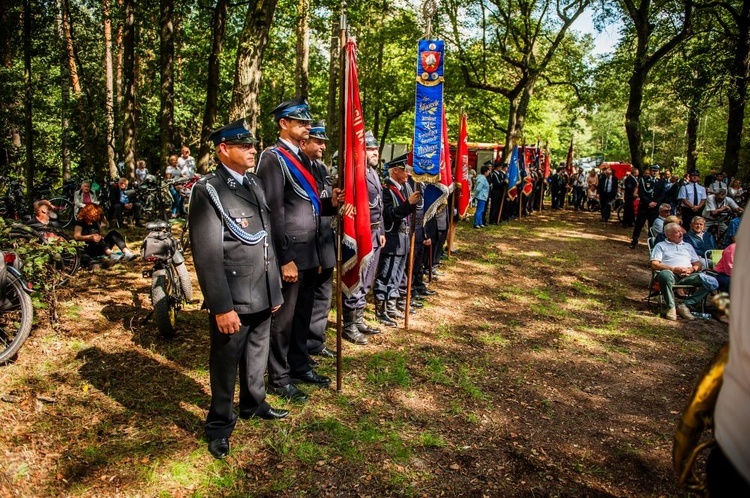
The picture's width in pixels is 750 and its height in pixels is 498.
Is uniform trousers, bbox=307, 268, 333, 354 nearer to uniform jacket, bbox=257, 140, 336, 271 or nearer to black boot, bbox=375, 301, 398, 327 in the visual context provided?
uniform jacket, bbox=257, 140, 336, 271

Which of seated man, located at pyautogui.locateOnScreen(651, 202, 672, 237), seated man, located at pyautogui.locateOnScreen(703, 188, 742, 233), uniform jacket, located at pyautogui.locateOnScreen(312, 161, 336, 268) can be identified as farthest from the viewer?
seated man, located at pyautogui.locateOnScreen(703, 188, 742, 233)

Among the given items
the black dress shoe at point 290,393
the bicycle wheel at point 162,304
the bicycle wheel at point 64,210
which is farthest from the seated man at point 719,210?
the bicycle wheel at point 64,210

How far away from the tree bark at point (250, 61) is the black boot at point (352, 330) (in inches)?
146

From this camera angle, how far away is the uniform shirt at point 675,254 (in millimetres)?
8016

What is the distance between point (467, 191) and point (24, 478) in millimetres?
8157

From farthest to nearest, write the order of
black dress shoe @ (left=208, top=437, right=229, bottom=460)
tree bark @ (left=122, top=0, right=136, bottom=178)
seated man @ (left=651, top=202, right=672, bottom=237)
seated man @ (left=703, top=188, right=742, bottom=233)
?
tree bark @ (left=122, top=0, right=136, bottom=178) → seated man @ (left=703, top=188, right=742, bottom=233) → seated man @ (left=651, top=202, right=672, bottom=237) → black dress shoe @ (left=208, top=437, right=229, bottom=460)

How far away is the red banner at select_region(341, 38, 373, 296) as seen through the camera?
4.46 meters

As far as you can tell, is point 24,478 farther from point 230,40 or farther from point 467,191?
point 230,40

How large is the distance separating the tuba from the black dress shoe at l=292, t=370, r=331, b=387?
11.5ft

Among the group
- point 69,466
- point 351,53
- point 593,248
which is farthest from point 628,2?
point 69,466

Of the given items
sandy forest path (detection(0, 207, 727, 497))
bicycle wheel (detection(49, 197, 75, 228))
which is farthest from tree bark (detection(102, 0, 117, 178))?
sandy forest path (detection(0, 207, 727, 497))

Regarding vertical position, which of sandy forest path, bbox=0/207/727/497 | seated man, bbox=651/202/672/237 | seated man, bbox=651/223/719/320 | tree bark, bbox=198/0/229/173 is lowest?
sandy forest path, bbox=0/207/727/497

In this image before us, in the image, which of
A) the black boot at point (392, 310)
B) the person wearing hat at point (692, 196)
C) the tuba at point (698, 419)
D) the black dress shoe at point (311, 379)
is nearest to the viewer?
the tuba at point (698, 419)

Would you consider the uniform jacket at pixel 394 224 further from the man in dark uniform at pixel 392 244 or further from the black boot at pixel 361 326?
the black boot at pixel 361 326
